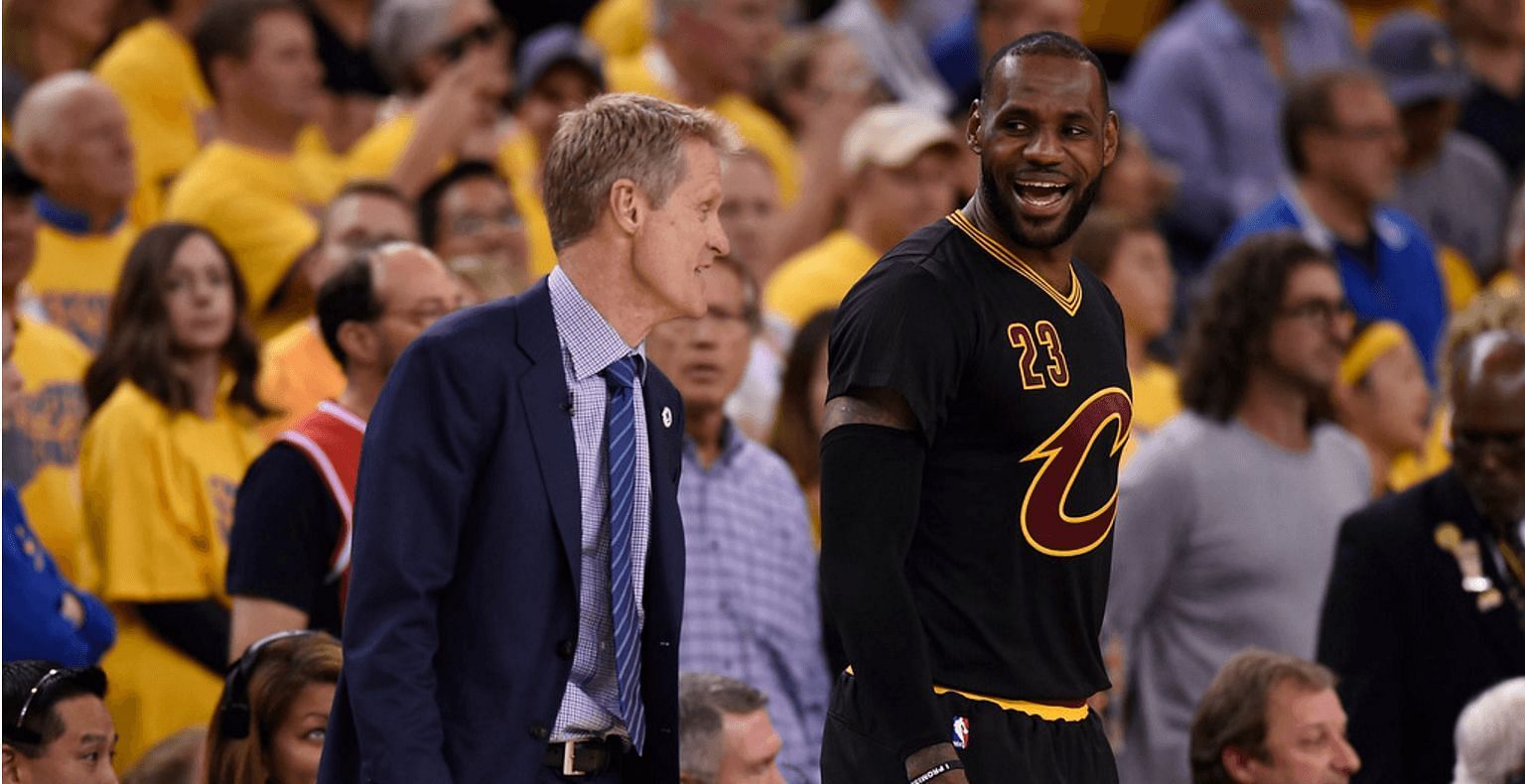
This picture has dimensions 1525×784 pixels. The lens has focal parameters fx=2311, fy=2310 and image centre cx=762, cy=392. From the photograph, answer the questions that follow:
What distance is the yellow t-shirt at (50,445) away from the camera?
19.8 ft

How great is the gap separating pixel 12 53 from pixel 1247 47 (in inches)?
204

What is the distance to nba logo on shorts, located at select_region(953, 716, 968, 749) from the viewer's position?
10.3 ft

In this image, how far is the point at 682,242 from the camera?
3449 mm

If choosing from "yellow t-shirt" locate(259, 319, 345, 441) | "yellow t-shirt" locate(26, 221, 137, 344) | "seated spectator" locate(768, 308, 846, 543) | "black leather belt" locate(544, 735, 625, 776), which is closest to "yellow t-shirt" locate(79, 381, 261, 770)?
"yellow t-shirt" locate(259, 319, 345, 441)

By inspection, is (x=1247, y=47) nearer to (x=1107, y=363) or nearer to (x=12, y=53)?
(x=12, y=53)

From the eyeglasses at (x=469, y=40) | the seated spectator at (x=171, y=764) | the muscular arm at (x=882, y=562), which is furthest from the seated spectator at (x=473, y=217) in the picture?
the muscular arm at (x=882, y=562)

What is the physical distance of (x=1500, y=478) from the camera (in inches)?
210

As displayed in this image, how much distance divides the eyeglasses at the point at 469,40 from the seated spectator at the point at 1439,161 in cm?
422

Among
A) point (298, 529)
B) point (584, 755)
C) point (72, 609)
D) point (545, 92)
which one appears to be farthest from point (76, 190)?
point (584, 755)

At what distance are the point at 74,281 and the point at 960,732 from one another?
15.3 ft

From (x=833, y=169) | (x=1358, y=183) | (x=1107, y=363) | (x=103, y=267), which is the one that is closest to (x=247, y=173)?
(x=103, y=267)

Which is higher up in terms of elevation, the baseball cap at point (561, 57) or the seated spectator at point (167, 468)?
the baseball cap at point (561, 57)

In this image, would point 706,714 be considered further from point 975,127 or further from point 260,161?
point 260,161

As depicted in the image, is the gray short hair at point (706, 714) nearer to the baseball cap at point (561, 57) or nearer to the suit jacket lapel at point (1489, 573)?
the suit jacket lapel at point (1489, 573)
